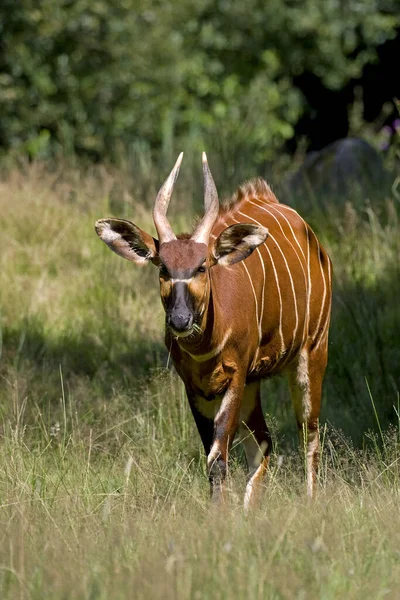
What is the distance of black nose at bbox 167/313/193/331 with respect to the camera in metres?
4.96

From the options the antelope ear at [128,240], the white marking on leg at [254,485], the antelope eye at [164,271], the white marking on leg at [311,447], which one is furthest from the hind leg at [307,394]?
the antelope eye at [164,271]

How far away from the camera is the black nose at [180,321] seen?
496cm

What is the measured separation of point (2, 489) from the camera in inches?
207

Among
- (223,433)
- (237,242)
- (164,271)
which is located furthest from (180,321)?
(223,433)

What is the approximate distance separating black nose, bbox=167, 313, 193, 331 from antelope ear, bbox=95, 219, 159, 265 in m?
0.50

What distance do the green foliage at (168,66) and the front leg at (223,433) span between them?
5.64 metres

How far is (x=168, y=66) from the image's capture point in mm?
19031

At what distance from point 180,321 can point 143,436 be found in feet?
5.27

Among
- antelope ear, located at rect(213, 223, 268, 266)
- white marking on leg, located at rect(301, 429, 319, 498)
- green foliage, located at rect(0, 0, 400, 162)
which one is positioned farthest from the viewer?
green foliage, located at rect(0, 0, 400, 162)

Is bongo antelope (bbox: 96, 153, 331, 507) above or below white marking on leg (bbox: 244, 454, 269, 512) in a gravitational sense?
above

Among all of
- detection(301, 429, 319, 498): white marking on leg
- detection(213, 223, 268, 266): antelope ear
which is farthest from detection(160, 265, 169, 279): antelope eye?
detection(301, 429, 319, 498): white marking on leg

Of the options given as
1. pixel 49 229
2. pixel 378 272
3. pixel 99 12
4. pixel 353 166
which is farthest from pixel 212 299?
pixel 99 12

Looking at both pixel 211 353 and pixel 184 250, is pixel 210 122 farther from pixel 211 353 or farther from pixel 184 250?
pixel 184 250

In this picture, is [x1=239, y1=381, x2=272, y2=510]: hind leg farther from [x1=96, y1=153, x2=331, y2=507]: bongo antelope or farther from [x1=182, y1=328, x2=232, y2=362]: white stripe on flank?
[x1=182, y1=328, x2=232, y2=362]: white stripe on flank
